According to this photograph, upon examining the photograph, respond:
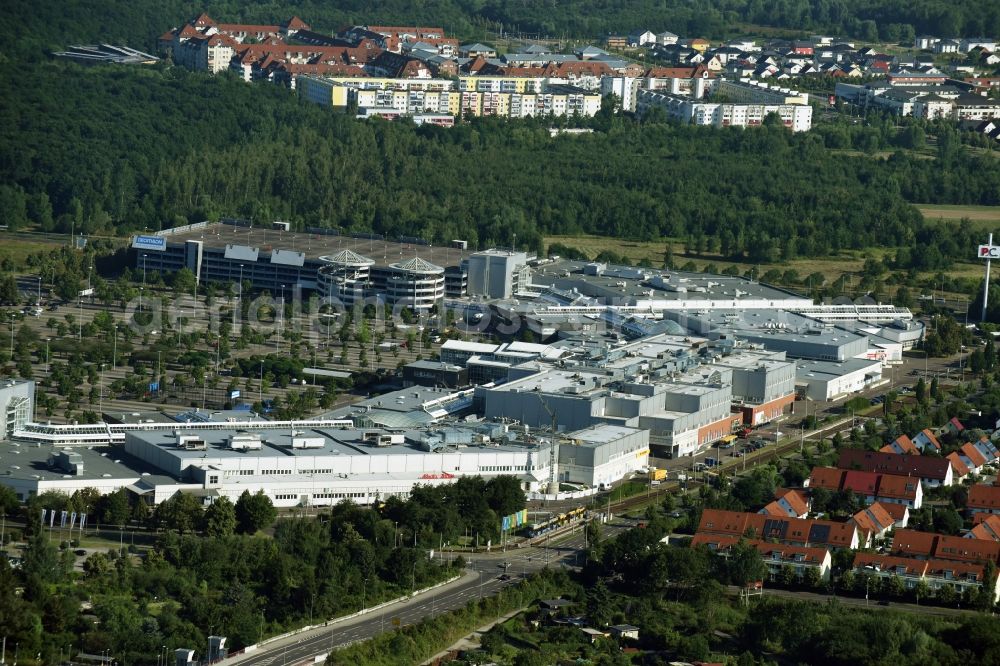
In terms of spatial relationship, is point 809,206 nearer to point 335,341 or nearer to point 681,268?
point 681,268

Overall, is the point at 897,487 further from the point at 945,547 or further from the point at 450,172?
the point at 450,172

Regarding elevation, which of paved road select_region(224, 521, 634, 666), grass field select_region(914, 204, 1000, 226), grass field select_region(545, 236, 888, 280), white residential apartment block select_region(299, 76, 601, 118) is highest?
white residential apartment block select_region(299, 76, 601, 118)

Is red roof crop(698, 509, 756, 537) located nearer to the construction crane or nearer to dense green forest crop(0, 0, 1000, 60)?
the construction crane

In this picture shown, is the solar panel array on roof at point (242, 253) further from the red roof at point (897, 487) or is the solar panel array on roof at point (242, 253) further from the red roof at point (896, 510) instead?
the red roof at point (896, 510)

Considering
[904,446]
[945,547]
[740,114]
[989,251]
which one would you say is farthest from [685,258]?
[945,547]

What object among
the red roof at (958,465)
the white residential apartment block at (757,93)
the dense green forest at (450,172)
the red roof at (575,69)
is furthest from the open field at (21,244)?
the white residential apartment block at (757,93)

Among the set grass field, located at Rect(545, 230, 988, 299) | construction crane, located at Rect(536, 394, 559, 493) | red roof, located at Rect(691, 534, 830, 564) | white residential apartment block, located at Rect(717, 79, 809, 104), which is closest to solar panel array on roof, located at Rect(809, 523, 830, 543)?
red roof, located at Rect(691, 534, 830, 564)
